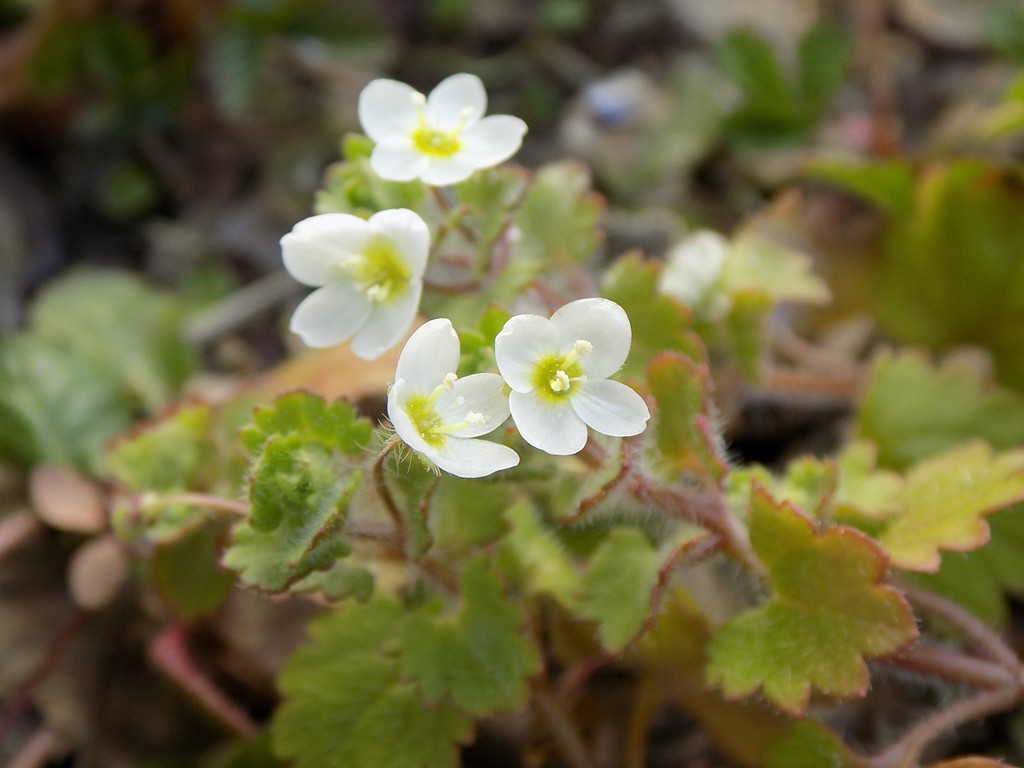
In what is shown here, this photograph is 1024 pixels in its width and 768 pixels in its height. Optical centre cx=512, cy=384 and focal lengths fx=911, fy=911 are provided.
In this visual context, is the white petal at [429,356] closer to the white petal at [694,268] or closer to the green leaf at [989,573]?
the white petal at [694,268]

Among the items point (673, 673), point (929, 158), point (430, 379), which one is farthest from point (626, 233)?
point (430, 379)

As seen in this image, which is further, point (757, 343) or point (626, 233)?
point (626, 233)

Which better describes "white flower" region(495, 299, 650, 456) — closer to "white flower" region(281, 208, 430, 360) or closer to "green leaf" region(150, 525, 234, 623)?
"white flower" region(281, 208, 430, 360)

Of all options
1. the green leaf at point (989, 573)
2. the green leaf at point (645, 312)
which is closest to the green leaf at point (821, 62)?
the green leaf at point (645, 312)

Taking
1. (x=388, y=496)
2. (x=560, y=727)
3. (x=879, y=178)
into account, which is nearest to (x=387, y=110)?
(x=388, y=496)

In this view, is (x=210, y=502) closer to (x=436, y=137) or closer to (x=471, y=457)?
(x=471, y=457)

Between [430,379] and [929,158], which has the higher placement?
[430,379]

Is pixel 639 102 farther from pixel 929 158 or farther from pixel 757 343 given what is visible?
pixel 757 343
